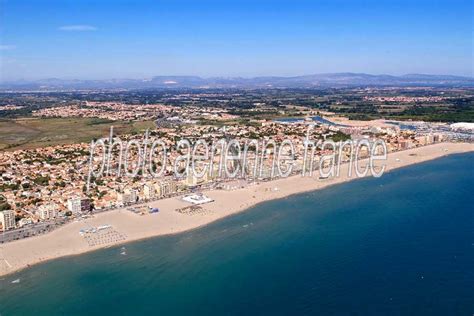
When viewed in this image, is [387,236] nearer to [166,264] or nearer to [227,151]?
[166,264]

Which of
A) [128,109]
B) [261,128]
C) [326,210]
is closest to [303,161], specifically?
[326,210]

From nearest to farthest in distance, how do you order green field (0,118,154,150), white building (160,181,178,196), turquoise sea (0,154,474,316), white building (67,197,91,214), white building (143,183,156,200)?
turquoise sea (0,154,474,316) < white building (67,197,91,214) < white building (143,183,156,200) < white building (160,181,178,196) < green field (0,118,154,150)

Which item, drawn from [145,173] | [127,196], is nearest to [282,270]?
[127,196]

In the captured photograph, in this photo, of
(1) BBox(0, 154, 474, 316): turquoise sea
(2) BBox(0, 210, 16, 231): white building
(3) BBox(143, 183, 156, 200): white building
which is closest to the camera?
(1) BBox(0, 154, 474, 316): turquoise sea

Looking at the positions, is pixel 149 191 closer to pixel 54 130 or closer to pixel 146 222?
pixel 146 222

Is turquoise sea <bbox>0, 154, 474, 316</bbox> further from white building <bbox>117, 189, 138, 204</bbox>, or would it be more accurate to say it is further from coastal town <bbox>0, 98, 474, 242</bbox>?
white building <bbox>117, 189, 138, 204</bbox>

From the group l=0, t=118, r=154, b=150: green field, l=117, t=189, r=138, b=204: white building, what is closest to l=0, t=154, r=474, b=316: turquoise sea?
l=117, t=189, r=138, b=204: white building
